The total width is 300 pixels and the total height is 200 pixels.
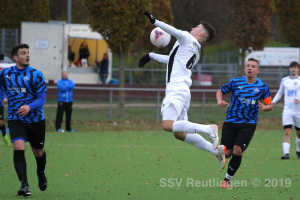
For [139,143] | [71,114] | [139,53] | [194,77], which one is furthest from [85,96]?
[139,53]

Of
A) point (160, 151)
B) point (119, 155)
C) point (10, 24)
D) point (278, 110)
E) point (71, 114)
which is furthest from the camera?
point (10, 24)

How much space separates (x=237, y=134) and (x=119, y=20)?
13.9 meters

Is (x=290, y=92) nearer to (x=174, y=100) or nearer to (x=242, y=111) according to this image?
(x=242, y=111)

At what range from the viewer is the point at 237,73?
3145 cm

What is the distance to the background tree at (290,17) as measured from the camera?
2808 centimetres

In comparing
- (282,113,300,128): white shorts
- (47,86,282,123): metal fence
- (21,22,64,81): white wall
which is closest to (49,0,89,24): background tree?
(21,22,64,81): white wall

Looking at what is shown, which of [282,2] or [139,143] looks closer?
[139,143]

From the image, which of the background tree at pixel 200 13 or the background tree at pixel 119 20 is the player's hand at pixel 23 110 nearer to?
the background tree at pixel 119 20

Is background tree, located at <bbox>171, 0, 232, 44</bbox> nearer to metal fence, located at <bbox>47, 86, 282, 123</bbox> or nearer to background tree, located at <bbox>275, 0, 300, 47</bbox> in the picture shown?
background tree, located at <bbox>275, 0, 300, 47</bbox>

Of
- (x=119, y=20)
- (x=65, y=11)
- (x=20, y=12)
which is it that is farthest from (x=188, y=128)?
(x=65, y=11)

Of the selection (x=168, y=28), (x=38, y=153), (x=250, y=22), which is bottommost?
(x=38, y=153)

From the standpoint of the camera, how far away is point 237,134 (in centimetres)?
1068

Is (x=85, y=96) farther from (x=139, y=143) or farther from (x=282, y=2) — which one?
(x=282, y=2)

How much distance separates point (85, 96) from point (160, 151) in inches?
259
